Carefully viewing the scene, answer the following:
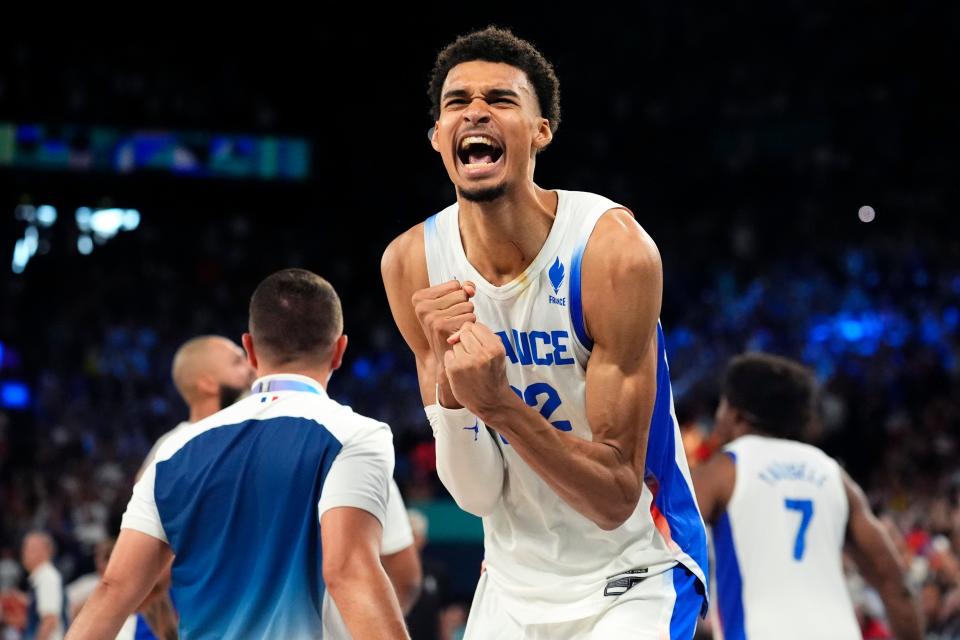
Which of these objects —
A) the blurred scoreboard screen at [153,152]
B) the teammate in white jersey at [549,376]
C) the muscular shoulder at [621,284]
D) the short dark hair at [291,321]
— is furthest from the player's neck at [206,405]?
the blurred scoreboard screen at [153,152]

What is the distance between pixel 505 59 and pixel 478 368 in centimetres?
99

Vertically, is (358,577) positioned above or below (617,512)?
below

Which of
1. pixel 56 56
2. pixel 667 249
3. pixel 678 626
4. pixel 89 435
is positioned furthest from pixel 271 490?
pixel 56 56

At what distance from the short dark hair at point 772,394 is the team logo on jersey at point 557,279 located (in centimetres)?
212

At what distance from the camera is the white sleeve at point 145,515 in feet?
11.1

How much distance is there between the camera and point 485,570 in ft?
11.3

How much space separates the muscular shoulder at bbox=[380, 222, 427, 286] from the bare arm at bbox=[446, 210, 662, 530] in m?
0.52

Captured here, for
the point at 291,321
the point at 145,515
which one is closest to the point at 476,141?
the point at 291,321

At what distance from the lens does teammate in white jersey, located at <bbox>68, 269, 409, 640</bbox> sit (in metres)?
3.25

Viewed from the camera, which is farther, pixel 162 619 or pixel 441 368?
pixel 162 619

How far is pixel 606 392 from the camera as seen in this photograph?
2.99m

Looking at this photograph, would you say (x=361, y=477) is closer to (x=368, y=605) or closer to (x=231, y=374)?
(x=368, y=605)

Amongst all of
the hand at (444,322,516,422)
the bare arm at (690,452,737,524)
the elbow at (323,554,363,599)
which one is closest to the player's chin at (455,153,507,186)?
the hand at (444,322,516,422)

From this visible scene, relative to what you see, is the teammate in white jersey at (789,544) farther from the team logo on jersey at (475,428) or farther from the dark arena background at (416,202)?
the dark arena background at (416,202)
